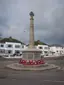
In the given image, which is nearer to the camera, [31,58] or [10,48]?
[31,58]

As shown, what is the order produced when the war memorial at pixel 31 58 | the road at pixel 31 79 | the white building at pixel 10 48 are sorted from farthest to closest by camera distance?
1. the white building at pixel 10 48
2. the war memorial at pixel 31 58
3. the road at pixel 31 79

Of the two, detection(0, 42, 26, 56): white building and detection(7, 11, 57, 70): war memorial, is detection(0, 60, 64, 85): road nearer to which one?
detection(7, 11, 57, 70): war memorial

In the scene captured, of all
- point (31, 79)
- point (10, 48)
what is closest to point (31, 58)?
point (31, 79)

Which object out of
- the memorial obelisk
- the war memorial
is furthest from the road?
the memorial obelisk

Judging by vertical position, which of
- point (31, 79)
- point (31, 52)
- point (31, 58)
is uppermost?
point (31, 52)

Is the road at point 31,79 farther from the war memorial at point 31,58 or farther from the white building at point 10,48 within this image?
the white building at point 10,48

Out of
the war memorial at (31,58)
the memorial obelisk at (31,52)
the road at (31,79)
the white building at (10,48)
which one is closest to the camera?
the road at (31,79)

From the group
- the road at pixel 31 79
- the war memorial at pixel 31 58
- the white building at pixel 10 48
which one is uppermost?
the white building at pixel 10 48

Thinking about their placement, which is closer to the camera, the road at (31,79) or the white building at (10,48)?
the road at (31,79)

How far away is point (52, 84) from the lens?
15039mm

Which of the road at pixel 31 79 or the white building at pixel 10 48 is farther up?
the white building at pixel 10 48

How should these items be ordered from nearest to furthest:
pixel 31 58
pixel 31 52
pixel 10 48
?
pixel 31 52, pixel 31 58, pixel 10 48

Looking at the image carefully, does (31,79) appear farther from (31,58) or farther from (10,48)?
(10,48)

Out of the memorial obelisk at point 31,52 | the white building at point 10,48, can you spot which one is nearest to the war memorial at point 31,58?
the memorial obelisk at point 31,52
